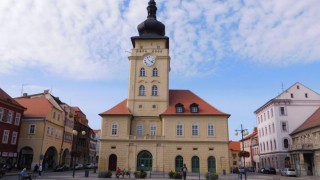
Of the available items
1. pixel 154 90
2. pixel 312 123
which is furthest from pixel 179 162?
pixel 312 123

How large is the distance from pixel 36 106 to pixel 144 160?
22150mm

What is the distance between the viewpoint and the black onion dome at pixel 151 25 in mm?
50812

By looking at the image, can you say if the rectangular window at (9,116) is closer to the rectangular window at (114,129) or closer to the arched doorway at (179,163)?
the rectangular window at (114,129)

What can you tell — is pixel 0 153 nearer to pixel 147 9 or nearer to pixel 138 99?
pixel 138 99

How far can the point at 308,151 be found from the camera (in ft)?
156

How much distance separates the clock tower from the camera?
160 feet

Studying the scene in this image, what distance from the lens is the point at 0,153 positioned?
137 ft

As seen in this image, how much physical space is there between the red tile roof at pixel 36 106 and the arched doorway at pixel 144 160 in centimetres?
1792

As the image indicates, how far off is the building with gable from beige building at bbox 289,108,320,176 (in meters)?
44.9

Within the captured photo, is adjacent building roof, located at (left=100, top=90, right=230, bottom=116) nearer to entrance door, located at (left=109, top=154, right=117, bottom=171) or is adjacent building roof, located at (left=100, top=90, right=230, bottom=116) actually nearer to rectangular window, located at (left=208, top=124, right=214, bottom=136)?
rectangular window, located at (left=208, top=124, right=214, bottom=136)

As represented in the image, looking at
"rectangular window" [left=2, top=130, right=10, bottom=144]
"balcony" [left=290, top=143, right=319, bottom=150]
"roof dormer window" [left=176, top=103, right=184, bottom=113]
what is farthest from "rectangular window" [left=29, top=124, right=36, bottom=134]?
"balcony" [left=290, top=143, right=319, bottom=150]

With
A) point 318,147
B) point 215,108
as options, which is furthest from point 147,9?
point 318,147

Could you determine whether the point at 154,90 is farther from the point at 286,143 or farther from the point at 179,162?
the point at 286,143

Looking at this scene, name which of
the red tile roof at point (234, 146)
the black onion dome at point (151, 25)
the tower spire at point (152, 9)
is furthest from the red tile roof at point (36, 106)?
the red tile roof at point (234, 146)
